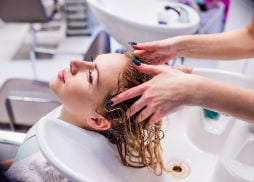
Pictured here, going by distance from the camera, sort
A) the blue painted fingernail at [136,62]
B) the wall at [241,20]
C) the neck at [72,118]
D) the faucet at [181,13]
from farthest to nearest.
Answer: the faucet at [181,13] < the wall at [241,20] < the neck at [72,118] < the blue painted fingernail at [136,62]

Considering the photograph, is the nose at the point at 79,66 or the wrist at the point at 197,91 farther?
the nose at the point at 79,66

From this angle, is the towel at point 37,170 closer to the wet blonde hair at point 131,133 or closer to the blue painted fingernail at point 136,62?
the wet blonde hair at point 131,133

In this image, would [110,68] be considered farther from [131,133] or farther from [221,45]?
[221,45]

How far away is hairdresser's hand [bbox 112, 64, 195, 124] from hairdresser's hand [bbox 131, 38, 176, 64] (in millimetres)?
168

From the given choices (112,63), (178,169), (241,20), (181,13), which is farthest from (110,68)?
(181,13)

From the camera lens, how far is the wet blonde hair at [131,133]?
0.85m

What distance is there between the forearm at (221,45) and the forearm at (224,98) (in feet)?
1.01

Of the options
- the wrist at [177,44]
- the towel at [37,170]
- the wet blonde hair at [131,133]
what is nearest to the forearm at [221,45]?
the wrist at [177,44]

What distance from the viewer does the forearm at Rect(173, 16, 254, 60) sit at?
0.96 m

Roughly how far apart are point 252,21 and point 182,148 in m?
0.50

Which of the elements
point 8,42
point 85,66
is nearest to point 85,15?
point 8,42

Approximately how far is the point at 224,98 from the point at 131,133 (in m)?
0.31

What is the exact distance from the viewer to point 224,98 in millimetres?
686

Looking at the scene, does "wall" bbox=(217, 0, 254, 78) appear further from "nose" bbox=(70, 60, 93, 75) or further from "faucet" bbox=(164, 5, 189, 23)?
"nose" bbox=(70, 60, 93, 75)
